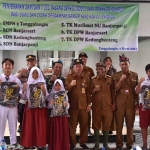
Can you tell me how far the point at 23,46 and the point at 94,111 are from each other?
1981 mm

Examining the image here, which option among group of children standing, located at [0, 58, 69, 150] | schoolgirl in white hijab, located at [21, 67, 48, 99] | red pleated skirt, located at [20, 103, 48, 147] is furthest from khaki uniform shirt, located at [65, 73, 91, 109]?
red pleated skirt, located at [20, 103, 48, 147]

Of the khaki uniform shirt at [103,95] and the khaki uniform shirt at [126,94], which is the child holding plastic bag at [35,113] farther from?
the khaki uniform shirt at [126,94]

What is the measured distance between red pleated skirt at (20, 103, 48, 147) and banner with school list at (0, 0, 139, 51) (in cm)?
166

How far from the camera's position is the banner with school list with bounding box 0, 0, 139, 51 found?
512 centimetres

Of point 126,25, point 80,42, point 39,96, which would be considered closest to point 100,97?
point 39,96

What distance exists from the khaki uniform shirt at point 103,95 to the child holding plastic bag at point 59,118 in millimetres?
549

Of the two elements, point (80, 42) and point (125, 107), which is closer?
point (125, 107)

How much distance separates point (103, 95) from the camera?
4.20 meters

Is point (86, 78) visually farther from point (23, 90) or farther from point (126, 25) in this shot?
point (126, 25)

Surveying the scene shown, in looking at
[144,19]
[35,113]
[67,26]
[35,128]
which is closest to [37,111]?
[35,113]

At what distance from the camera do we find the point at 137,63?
27.5 ft

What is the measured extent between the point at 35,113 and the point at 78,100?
70cm

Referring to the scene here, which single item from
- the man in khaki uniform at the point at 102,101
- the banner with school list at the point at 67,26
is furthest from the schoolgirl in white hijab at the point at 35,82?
the banner with school list at the point at 67,26

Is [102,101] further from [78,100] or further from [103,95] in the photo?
[78,100]
